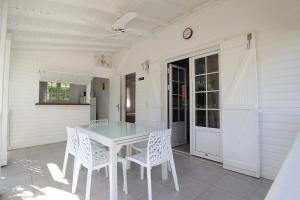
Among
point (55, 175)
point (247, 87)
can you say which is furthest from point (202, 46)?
point (55, 175)

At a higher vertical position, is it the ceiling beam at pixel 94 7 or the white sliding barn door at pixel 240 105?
the ceiling beam at pixel 94 7

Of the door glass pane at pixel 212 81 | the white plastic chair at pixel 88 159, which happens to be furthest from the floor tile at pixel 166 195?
the door glass pane at pixel 212 81

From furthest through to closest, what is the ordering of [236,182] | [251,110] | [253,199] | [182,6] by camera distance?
[182,6] < [251,110] < [236,182] < [253,199]

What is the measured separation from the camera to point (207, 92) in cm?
346

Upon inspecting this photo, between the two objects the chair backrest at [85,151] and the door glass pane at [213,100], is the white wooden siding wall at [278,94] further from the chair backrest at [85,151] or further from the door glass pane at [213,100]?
the chair backrest at [85,151]

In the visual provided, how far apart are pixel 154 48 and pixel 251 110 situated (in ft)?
9.41

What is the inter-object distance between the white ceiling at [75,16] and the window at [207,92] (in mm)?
1130

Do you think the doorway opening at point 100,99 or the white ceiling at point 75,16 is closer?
the white ceiling at point 75,16

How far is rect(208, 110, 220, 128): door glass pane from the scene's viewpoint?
3.31 meters

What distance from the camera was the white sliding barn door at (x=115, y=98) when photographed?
589 cm

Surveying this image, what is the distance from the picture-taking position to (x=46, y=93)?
580 cm

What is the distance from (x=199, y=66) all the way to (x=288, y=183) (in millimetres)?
3125

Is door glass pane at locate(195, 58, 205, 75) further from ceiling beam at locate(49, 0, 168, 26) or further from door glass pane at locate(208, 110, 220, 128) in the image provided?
ceiling beam at locate(49, 0, 168, 26)

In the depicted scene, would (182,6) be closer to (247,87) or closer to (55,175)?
(247,87)
